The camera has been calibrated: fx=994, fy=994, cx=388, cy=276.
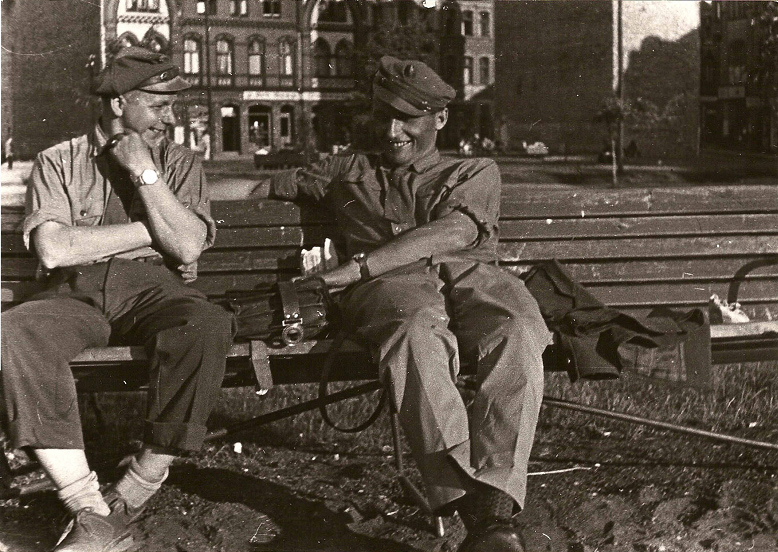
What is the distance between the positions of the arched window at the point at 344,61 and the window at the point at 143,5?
38.3 inches

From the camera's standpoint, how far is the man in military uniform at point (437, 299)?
315 centimetres

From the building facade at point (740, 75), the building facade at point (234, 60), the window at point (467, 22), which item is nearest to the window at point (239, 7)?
the building facade at point (234, 60)

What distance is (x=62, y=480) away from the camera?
3.26 metres

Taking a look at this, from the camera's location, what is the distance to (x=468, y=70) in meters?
5.84

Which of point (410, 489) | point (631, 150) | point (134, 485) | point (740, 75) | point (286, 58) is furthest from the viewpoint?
point (631, 150)

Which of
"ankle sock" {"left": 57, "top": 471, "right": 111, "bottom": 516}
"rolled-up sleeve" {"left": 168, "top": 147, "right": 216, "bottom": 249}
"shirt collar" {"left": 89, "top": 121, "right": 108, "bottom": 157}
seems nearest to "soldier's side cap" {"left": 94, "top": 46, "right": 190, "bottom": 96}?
"shirt collar" {"left": 89, "top": 121, "right": 108, "bottom": 157}

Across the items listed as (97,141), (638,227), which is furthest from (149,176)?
(638,227)

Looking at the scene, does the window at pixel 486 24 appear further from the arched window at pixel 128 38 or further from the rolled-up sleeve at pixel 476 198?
the arched window at pixel 128 38

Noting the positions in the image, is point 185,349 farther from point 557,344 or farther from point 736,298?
point 736,298

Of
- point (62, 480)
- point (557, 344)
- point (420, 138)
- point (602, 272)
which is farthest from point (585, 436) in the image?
point (62, 480)

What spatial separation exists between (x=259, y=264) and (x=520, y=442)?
1.84 m

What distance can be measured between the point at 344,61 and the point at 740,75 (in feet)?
7.16

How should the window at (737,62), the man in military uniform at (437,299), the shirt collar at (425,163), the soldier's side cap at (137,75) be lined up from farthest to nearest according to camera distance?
the window at (737,62), the shirt collar at (425,163), the soldier's side cap at (137,75), the man in military uniform at (437,299)

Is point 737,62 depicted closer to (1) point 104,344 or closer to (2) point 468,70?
(2) point 468,70
